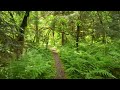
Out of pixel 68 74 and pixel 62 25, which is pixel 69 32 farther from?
pixel 68 74

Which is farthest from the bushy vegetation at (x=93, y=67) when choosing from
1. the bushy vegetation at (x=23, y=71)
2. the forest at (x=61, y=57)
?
the bushy vegetation at (x=23, y=71)

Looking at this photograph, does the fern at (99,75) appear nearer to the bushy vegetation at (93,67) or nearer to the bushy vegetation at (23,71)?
the bushy vegetation at (93,67)

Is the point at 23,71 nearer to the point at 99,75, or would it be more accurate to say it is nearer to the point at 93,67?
the point at 99,75

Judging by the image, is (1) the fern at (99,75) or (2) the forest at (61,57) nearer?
(2) the forest at (61,57)

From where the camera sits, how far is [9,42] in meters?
5.11

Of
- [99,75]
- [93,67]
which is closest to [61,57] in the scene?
[93,67]

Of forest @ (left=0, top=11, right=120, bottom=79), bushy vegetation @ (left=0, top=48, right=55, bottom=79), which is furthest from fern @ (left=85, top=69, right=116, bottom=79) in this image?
bushy vegetation @ (left=0, top=48, right=55, bottom=79)

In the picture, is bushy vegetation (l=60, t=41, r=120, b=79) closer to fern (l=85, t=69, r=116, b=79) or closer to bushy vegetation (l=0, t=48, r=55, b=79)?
fern (l=85, t=69, r=116, b=79)

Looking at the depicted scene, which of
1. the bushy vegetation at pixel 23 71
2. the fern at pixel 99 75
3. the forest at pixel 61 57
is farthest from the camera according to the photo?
the fern at pixel 99 75

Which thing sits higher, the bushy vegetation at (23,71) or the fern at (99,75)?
the bushy vegetation at (23,71)

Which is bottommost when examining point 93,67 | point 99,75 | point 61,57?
point 99,75
